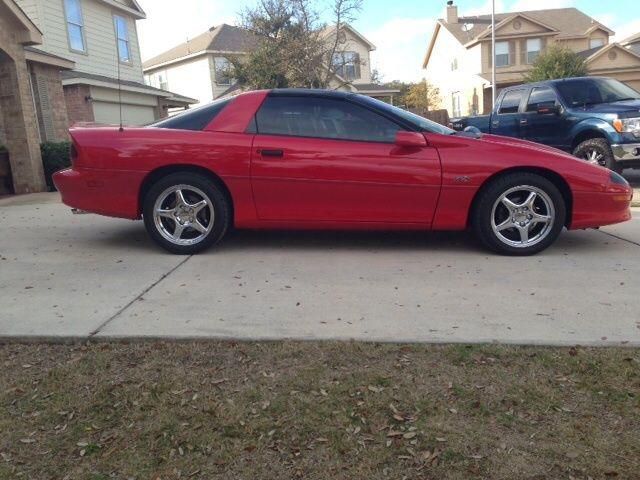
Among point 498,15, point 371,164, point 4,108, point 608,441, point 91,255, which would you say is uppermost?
point 498,15

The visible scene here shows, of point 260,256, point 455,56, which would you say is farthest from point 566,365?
point 455,56

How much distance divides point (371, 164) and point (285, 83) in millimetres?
22165

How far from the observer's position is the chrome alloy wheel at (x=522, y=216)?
17.1 ft

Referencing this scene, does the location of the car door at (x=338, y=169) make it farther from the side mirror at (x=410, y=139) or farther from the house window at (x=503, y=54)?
the house window at (x=503, y=54)

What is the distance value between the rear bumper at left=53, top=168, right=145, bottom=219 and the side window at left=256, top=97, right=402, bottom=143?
1297 mm

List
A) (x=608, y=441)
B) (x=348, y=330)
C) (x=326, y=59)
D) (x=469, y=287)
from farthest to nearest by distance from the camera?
1. (x=326, y=59)
2. (x=469, y=287)
3. (x=348, y=330)
4. (x=608, y=441)

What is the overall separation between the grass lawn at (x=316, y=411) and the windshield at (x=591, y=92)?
7925 millimetres

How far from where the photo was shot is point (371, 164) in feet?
17.0

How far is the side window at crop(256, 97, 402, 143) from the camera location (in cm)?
529

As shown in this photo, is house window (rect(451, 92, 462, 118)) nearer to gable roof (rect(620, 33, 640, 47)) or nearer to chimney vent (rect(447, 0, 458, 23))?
chimney vent (rect(447, 0, 458, 23))

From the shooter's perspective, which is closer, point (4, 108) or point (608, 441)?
point (608, 441)

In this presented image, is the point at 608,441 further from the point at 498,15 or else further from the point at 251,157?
the point at 498,15

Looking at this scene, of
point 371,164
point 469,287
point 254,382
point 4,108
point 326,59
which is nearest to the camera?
point 254,382

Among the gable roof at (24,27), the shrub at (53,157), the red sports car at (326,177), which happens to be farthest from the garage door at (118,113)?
the red sports car at (326,177)
